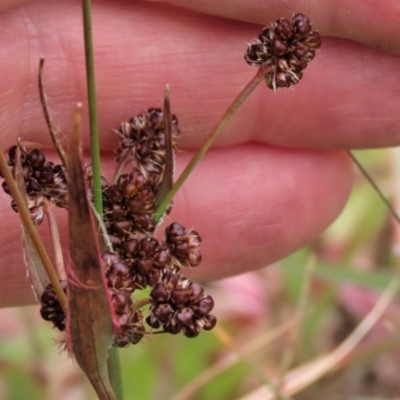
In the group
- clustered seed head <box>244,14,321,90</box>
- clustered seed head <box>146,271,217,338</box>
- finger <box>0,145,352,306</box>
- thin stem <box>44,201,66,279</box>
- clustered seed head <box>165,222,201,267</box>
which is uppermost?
finger <box>0,145,352,306</box>

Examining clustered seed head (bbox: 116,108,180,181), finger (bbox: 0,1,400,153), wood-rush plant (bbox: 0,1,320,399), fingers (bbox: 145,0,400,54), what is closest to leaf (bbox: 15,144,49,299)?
wood-rush plant (bbox: 0,1,320,399)

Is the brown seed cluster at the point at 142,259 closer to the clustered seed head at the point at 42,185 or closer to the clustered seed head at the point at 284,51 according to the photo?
the clustered seed head at the point at 42,185

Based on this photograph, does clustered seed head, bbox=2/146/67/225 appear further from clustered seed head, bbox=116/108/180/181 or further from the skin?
the skin

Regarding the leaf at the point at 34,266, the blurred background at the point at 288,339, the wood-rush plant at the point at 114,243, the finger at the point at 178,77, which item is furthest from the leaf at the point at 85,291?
the blurred background at the point at 288,339

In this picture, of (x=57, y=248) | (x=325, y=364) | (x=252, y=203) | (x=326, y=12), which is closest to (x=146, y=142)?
(x=57, y=248)

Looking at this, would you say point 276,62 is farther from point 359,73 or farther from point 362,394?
point 362,394

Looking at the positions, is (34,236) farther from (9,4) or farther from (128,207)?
(9,4)
